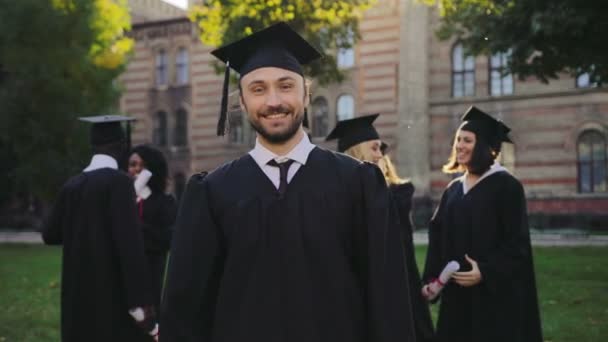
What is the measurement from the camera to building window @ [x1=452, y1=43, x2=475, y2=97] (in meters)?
31.7

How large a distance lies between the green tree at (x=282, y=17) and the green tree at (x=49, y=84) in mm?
5889

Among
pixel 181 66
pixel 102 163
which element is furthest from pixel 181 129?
pixel 102 163

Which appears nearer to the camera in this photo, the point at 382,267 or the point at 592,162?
the point at 382,267

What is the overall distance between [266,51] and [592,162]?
27510 mm

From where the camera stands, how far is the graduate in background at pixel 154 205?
285 inches

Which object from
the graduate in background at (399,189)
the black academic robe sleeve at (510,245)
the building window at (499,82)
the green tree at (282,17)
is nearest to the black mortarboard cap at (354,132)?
the graduate in background at (399,189)

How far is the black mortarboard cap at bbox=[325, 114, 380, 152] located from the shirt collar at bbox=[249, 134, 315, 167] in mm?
3248

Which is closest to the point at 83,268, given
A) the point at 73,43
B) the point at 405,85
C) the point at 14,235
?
the point at 73,43

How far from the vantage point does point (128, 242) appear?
6.12 m

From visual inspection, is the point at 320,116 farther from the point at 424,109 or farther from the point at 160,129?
the point at 160,129

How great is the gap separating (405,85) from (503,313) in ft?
89.3

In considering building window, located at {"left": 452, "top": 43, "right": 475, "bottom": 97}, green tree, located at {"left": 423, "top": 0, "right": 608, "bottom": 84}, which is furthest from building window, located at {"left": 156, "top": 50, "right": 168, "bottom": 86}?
green tree, located at {"left": 423, "top": 0, "right": 608, "bottom": 84}

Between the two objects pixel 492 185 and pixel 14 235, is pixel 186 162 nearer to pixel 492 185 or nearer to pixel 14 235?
pixel 14 235

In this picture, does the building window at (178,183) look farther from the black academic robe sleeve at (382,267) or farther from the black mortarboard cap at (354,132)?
the black academic robe sleeve at (382,267)
